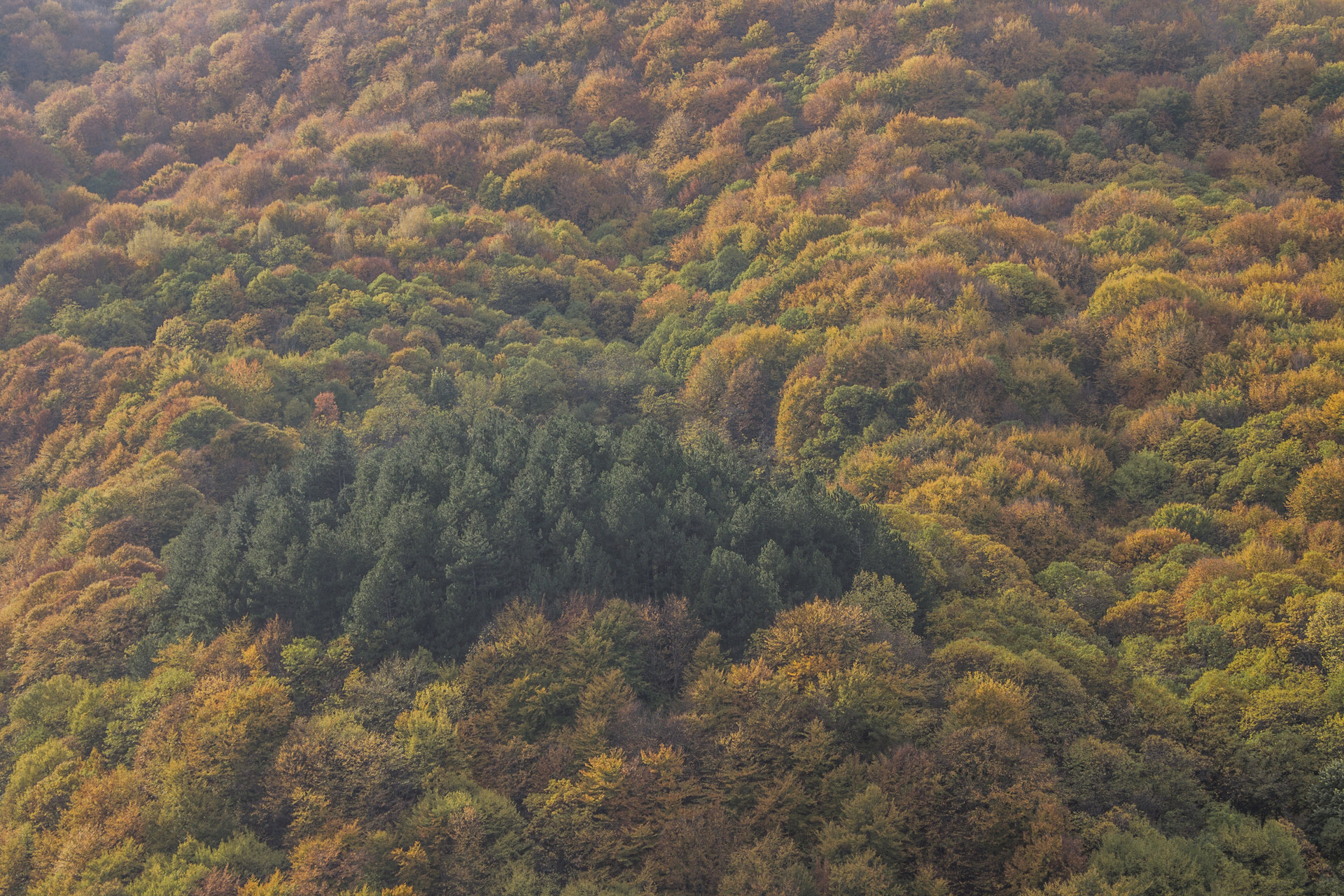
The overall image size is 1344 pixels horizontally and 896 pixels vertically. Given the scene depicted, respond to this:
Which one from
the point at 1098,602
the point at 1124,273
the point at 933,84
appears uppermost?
the point at 933,84

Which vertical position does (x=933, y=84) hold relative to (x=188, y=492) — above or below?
above

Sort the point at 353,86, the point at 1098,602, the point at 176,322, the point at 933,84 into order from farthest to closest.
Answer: the point at 353,86 < the point at 933,84 < the point at 176,322 < the point at 1098,602

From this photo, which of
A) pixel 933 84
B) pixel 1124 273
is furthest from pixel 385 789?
pixel 933 84

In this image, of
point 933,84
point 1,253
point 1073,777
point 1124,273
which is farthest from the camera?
point 933,84

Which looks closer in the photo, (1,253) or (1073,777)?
(1073,777)

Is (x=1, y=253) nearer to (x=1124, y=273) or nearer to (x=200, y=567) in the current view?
(x=200, y=567)

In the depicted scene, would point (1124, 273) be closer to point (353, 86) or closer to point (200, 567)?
point (200, 567)

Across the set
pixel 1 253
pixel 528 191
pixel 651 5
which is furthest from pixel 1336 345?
pixel 1 253
